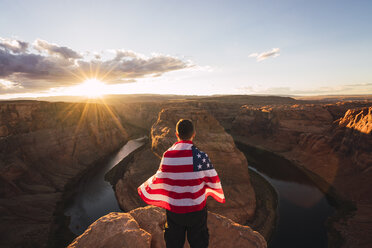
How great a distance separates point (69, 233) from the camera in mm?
17562

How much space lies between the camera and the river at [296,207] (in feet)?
53.2

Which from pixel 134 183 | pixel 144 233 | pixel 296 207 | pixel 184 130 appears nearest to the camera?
pixel 184 130

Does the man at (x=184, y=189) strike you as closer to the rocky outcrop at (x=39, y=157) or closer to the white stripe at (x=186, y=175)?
the white stripe at (x=186, y=175)

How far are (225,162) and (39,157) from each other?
30.7 meters

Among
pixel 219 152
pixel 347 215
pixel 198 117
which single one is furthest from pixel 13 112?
pixel 347 215

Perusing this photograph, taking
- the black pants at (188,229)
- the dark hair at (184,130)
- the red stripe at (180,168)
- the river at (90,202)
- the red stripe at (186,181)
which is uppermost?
the dark hair at (184,130)

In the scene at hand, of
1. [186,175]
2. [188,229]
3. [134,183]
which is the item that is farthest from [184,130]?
[134,183]

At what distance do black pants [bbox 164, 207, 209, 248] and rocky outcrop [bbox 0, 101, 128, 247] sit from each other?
19.7m

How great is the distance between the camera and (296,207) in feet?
67.8

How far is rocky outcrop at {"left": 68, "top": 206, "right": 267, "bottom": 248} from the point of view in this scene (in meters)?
4.34

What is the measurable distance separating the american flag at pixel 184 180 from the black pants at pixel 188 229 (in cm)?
20

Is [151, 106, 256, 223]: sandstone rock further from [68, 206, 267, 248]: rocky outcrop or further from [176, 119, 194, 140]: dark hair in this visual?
[176, 119, 194, 140]: dark hair

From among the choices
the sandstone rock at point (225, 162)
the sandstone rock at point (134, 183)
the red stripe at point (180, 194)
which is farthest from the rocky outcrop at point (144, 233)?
the sandstone rock at point (134, 183)

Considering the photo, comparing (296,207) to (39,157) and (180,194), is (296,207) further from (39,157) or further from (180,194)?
(39,157)
